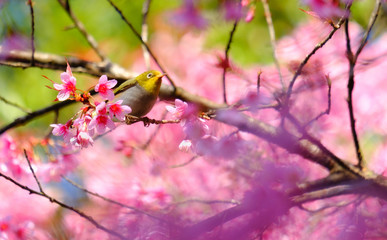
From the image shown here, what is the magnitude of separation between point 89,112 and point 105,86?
55 mm

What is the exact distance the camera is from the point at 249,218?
769mm

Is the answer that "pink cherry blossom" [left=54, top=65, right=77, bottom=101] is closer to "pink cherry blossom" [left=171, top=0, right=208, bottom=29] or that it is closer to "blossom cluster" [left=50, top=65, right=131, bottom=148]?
"blossom cluster" [left=50, top=65, right=131, bottom=148]

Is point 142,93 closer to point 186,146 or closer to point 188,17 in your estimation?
point 186,146

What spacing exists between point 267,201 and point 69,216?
0.94 meters

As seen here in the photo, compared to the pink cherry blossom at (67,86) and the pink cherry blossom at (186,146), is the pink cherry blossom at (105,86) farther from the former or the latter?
the pink cherry blossom at (186,146)

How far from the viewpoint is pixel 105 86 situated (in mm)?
821

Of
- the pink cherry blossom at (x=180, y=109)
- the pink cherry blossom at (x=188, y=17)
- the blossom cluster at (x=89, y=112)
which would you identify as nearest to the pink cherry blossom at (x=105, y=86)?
the blossom cluster at (x=89, y=112)

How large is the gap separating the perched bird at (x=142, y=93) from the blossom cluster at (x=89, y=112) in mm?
84

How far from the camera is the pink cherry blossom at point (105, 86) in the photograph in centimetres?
81

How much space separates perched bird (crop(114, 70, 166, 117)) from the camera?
91 centimetres

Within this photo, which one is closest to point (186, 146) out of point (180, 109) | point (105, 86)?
point (180, 109)

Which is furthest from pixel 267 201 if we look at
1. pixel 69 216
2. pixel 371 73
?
pixel 371 73

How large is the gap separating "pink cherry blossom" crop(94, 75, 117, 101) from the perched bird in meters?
0.09

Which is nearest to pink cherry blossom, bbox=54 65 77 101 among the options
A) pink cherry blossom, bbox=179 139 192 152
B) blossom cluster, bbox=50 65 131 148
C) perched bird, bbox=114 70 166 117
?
blossom cluster, bbox=50 65 131 148
